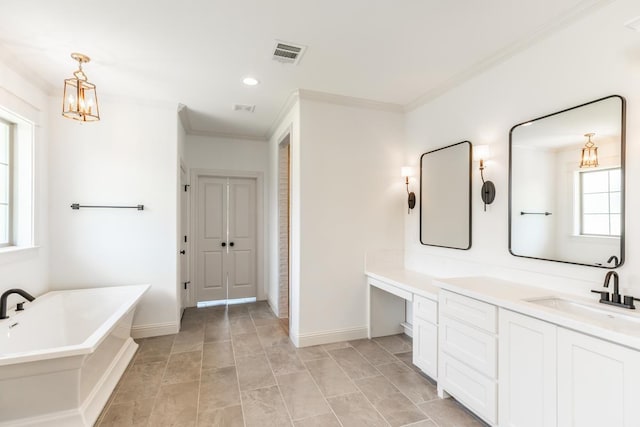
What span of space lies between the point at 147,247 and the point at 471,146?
11.6ft

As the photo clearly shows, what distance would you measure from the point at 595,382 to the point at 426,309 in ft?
3.99

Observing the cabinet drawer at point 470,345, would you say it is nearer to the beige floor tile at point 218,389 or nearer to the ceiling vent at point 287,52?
the beige floor tile at point 218,389

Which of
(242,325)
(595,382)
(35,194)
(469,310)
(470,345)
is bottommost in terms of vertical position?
(242,325)

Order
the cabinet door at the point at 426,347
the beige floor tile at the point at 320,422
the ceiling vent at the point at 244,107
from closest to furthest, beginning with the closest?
the beige floor tile at the point at 320,422, the cabinet door at the point at 426,347, the ceiling vent at the point at 244,107

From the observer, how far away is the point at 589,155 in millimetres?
1931

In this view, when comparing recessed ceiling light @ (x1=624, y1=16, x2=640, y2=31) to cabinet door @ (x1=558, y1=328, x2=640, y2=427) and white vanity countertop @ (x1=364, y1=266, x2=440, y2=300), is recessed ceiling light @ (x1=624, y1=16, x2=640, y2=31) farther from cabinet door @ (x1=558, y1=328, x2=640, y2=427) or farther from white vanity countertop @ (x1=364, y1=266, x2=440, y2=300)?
white vanity countertop @ (x1=364, y1=266, x2=440, y2=300)

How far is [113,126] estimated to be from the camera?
3.37m

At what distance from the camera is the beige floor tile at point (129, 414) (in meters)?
2.04

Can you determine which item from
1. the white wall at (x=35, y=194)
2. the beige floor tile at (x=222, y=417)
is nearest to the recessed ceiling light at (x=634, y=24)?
the beige floor tile at (x=222, y=417)

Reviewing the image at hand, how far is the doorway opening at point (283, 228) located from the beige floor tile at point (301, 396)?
5.00 ft

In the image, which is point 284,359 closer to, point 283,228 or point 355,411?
point 355,411

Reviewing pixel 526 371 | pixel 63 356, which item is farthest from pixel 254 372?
pixel 526 371

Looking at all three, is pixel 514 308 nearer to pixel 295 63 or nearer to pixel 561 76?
pixel 561 76

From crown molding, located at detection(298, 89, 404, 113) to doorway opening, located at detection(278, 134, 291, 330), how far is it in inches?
41.2
